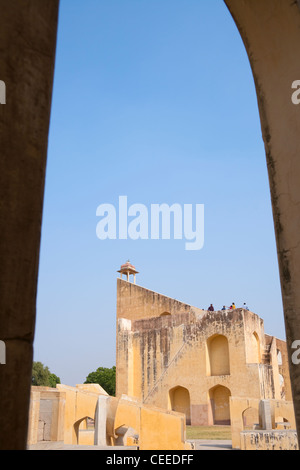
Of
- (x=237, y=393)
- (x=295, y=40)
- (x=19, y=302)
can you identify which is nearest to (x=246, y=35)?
(x=295, y=40)

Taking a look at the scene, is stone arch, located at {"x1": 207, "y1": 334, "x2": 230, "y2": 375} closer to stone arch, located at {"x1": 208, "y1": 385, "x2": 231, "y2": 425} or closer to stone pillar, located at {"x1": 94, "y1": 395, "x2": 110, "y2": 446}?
stone arch, located at {"x1": 208, "y1": 385, "x2": 231, "y2": 425}

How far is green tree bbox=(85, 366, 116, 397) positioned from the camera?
3653 cm

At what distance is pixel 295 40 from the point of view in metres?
2.08

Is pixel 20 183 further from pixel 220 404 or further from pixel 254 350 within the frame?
pixel 254 350

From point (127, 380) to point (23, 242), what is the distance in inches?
816

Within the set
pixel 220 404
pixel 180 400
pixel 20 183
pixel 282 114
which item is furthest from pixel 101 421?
pixel 180 400

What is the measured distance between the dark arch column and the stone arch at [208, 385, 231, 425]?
18.7 m

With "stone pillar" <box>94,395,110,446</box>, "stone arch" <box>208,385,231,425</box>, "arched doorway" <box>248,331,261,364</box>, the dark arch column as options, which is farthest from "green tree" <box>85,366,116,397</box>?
the dark arch column

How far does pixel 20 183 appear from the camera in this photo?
1084 mm

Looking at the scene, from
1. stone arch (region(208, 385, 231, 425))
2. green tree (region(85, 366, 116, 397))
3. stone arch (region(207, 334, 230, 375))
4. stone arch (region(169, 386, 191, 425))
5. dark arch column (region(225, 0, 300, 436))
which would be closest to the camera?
dark arch column (region(225, 0, 300, 436))

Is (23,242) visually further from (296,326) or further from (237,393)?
(237,393)

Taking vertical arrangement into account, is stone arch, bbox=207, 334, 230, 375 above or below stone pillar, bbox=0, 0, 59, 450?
above

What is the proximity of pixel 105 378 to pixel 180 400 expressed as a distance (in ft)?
59.9

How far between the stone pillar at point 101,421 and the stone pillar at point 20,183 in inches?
366
